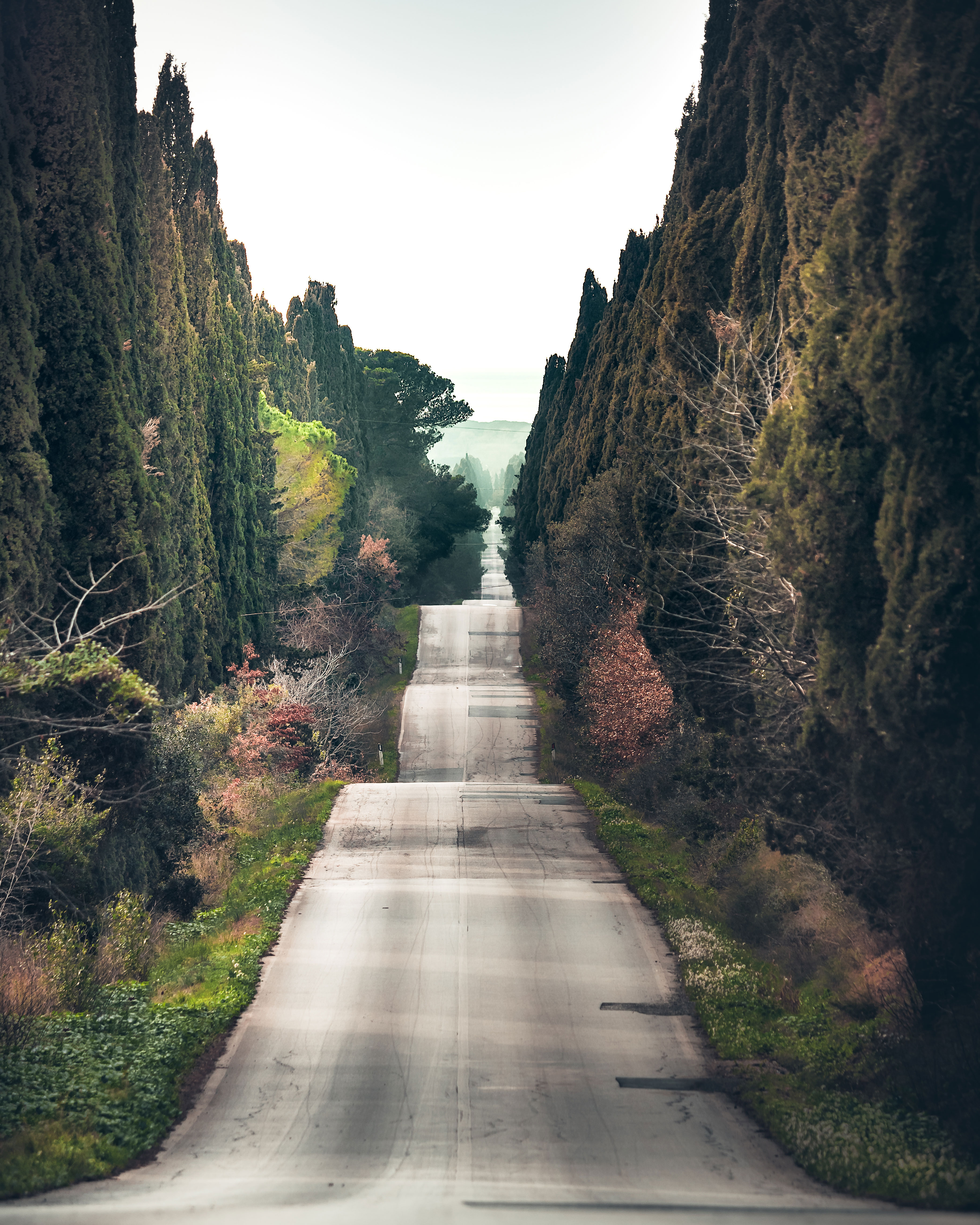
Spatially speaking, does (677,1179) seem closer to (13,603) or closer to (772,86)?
(13,603)

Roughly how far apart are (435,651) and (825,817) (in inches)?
1456

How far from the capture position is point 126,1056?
33.7 feet

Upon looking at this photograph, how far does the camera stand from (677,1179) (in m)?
8.12

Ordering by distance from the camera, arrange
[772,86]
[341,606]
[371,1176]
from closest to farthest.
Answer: [371,1176]
[772,86]
[341,606]

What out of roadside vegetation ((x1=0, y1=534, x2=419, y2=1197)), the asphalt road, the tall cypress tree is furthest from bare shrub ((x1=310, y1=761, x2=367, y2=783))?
the tall cypress tree

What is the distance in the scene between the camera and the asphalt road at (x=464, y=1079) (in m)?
7.44

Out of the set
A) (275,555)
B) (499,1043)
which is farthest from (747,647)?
(275,555)

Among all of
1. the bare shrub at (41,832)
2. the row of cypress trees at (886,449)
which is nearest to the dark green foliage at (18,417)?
the bare shrub at (41,832)

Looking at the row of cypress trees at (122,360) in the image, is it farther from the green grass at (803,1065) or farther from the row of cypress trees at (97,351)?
→ the green grass at (803,1065)

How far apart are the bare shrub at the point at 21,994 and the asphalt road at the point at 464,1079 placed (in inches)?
75.6

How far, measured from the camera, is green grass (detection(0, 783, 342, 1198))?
323 inches

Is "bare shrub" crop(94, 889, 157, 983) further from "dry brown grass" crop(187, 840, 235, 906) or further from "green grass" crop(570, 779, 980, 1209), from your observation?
"green grass" crop(570, 779, 980, 1209)

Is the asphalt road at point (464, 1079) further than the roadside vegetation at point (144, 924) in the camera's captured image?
No

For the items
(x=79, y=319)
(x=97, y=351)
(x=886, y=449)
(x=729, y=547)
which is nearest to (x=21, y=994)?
(x=97, y=351)
